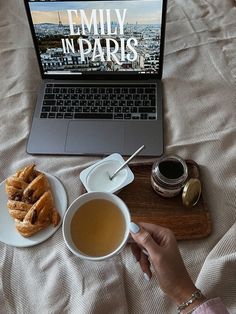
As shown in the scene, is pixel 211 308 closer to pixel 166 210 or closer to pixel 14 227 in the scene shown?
pixel 166 210

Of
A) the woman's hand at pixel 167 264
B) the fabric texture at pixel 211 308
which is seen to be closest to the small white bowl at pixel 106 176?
the woman's hand at pixel 167 264

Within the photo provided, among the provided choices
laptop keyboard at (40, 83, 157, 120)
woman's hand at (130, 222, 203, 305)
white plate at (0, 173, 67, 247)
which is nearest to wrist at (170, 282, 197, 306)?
woman's hand at (130, 222, 203, 305)

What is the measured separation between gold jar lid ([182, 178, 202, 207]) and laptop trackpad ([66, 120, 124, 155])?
0.16m

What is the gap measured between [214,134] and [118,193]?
9.4 inches

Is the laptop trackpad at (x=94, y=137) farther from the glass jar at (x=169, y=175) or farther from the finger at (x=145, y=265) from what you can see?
the finger at (x=145, y=265)

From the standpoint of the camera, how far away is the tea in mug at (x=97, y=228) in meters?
0.57

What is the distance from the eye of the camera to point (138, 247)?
60cm

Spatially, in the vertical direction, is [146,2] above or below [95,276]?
above

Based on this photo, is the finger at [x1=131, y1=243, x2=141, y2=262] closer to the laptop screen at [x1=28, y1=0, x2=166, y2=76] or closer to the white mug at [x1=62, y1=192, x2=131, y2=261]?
the white mug at [x1=62, y1=192, x2=131, y2=261]

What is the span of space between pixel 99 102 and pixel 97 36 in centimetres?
13

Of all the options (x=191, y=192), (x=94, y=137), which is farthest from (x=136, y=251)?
(x=94, y=137)

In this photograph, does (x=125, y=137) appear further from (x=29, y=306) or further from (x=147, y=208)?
(x=29, y=306)

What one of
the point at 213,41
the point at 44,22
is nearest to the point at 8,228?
the point at 44,22

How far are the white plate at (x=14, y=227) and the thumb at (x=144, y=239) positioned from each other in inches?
6.2
